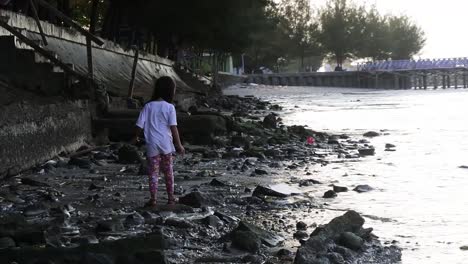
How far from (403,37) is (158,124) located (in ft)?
378

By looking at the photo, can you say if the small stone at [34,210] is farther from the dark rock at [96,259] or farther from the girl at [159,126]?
the dark rock at [96,259]

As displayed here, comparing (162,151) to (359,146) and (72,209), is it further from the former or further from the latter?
(359,146)

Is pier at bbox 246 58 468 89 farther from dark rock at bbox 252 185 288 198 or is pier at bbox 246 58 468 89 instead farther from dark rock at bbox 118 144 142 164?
dark rock at bbox 252 185 288 198

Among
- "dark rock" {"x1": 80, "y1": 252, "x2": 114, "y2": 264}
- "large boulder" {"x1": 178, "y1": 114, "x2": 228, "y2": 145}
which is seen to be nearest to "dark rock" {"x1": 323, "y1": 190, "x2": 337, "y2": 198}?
"dark rock" {"x1": 80, "y1": 252, "x2": 114, "y2": 264}

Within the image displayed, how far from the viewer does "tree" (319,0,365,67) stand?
108 m

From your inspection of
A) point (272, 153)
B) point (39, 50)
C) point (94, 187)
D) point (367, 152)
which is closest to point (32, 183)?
point (94, 187)

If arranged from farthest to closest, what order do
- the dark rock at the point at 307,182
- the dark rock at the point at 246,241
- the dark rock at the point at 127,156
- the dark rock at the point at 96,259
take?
the dark rock at the point at 127,156 < the dark rock at the point at 307,182 < the dark rock at the point at 246,241 < the dark rock at the point at 96,259

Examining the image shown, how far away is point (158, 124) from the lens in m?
6.88

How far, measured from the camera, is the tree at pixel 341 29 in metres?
108

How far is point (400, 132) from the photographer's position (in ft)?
66.4

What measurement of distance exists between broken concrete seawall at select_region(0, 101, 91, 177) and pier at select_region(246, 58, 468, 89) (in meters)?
86.5

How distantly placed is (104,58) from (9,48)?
7.83m

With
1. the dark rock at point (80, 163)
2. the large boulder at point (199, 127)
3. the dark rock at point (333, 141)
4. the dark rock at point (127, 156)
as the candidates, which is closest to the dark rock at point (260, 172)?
the dark rock at point (127, 156)

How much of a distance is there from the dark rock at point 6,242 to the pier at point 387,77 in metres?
92.6
